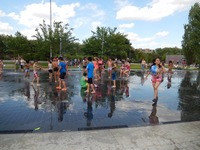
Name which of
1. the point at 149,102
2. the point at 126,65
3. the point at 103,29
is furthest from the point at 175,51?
the point at 149,102

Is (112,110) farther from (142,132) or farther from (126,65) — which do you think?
(126,65)

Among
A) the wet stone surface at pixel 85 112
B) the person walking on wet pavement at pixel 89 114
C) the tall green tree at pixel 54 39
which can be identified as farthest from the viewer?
the tall green tree at pixel 54 39

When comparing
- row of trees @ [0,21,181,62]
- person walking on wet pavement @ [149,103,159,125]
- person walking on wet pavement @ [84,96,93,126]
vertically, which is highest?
row of trees @ [0,21,181,62]

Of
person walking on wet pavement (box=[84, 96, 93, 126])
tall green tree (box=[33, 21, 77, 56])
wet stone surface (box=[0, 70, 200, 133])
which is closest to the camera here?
wet stone surface (box=[0, 70, 200, 133])

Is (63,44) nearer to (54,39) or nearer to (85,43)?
(54,39)

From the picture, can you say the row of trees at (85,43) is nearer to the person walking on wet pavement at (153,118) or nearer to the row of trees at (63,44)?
the row of trees at (63,44)

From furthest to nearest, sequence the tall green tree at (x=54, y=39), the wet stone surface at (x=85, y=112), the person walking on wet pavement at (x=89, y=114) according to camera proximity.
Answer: the tall green tree at (x=54, y=39), the person walking on wet pavement at (x=89, y=114), the wet stone surface at (x=85, y=112)

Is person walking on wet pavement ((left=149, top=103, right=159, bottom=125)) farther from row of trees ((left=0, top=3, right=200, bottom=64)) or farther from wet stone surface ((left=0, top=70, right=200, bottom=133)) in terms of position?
row of trees ((left=0, top=3, right=200, bottom=64))

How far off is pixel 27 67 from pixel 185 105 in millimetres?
12341

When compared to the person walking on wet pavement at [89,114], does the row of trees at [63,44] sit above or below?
above

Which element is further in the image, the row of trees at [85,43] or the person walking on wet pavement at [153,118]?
the row of trees at [85,43]

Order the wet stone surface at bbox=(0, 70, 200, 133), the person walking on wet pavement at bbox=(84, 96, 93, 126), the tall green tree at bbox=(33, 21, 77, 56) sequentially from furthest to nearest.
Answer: the tall green tree at bbox=(33, 21, 77, 56), the person walking on wet pavement at bbox=(84, 96, 93, 126), the wet stone surface at bbox=(0, 70, 200, 133)

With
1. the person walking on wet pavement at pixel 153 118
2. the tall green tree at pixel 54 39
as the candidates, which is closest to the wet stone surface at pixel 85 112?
the person walking on wet pavement at pixel 153 118

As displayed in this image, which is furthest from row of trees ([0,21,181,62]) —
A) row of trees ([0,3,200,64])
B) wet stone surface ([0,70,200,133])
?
wet stone surface ([0,70,200,133])
